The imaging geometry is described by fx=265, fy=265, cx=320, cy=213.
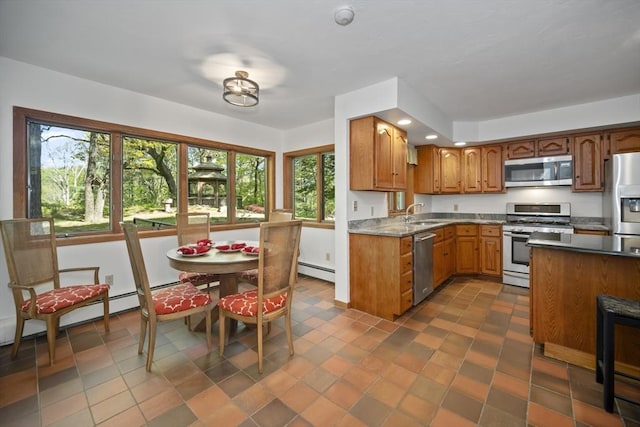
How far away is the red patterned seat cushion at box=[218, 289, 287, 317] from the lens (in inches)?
80.0

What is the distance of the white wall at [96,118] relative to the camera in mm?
2393

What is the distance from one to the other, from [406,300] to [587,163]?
3386mm

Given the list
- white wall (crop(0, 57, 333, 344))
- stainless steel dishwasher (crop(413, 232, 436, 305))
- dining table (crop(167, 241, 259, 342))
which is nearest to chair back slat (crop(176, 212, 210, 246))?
white wall (crop(0, 57, 333, 344))

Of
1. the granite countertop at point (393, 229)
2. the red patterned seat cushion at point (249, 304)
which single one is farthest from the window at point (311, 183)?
the red patterned seat cushion at point (249, 304)

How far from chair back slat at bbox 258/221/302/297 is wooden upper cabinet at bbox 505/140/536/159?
4.10 m

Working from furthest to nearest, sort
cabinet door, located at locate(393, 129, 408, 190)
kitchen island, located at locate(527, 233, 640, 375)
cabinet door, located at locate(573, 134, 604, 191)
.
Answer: cabinet door, located at locate(573, 134, 604, 191) < cabinet door, located at locate(393, 129, 408, 190) < kitchen island, located at locate(527, 233, 640, 375)

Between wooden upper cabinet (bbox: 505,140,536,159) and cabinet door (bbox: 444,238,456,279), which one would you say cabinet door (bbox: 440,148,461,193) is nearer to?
wooden upper cabinet (bbox: 505,140,536,159)

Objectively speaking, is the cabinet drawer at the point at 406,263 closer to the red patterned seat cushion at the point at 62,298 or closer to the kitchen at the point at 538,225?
the kitchen at the point at 538,225

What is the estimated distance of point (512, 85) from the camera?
2988 millimetres

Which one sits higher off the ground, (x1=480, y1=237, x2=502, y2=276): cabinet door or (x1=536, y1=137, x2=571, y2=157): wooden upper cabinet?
(x1=536, y1=137, x2=571, y2=157): wooden upper cabinet

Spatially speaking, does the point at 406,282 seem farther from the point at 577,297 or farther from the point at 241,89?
the point at 241,89

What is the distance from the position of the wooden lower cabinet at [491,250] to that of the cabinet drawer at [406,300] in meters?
2.09

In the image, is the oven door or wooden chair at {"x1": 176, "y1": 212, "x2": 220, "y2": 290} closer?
wooden chair at {"x1": 176, "y1": 212, "x2": 220, "y2": 290}

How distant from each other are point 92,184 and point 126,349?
1869 millimetres
